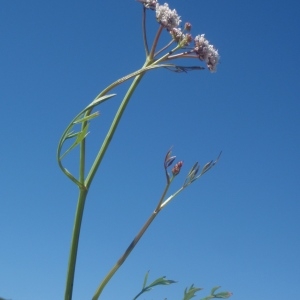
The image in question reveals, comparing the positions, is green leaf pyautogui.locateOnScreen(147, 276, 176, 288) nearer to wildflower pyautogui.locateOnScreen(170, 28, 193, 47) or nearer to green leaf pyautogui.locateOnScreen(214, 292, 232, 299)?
green leaf pyautogui.locateOnScreen(214, 292, 232, 299)

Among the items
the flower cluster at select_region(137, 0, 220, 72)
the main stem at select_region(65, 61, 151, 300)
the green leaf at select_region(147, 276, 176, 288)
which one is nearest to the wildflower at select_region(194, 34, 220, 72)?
the flower cluster at select_region(137, 0, 220, 72)

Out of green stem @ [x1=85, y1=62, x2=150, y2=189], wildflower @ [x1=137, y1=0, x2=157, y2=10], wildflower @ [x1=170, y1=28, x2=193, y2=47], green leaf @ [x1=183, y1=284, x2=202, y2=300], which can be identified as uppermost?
wildflower @ [x1=137, y1=0, x2=157, y2=10]

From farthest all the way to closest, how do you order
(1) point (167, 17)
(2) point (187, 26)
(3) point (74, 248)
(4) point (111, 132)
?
(2) point (187, 26) → (1) point (167, 17) → (4) point (111, 132) → (3) point (74, 248)

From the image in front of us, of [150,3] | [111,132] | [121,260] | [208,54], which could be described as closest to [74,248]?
[121,260]

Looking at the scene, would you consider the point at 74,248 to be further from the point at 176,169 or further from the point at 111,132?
the point at 176,169

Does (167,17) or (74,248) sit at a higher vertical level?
(167,17)

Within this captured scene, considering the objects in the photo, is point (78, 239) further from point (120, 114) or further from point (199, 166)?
point (199, 166)

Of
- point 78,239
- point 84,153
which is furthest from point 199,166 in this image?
point 78,239

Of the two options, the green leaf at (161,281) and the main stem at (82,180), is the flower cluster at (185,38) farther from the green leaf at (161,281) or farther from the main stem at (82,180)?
the green leaf at (161,281)

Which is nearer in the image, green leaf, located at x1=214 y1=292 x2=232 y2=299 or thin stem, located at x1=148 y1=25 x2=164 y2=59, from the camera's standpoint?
thin stem, located at x1=148 y1=25 x2=164 y2=59
